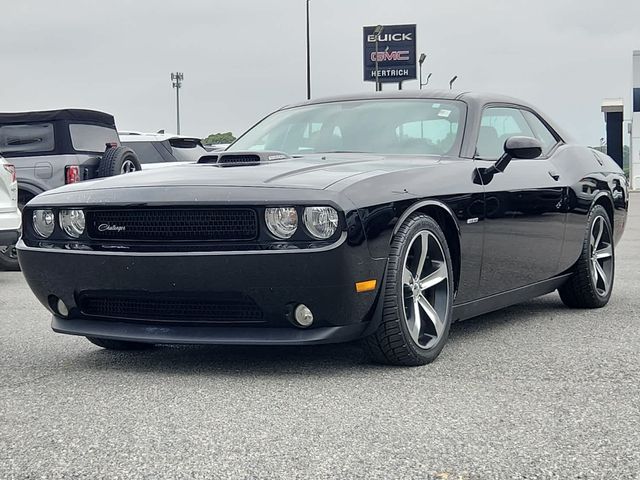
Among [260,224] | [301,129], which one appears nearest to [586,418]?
[260,224]

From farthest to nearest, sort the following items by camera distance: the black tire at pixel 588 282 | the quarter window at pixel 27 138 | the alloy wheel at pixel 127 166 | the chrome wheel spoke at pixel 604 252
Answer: the alloy wheel at pixel 127 166 → the quarter window at pixel 27 138 → the chrome wheel spoke at pixel 604 252 → the black tire at pixel 588 282

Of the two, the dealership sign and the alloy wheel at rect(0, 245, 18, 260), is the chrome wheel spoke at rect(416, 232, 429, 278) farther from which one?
the dealership sign

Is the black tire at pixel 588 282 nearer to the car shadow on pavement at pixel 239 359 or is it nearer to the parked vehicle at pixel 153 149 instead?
the car shadow on pavement at pixel 239 359

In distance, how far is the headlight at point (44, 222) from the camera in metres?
4.78

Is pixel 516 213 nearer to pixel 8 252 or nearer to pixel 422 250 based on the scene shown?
pixel 422 250

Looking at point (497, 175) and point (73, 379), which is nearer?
point (73, 379)

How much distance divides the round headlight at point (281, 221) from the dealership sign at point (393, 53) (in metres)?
71.6

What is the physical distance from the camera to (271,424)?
363 cm

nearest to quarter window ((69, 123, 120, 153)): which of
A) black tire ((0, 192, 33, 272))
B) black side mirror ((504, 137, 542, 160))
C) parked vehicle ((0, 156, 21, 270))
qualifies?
black tire ((0, 192, 33, 272))

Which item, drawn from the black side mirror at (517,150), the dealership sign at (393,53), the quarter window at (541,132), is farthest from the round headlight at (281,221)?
the dealership sign at (393,53)

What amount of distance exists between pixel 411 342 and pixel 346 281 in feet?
1.61

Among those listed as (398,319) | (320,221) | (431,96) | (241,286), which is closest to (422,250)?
(398,319)

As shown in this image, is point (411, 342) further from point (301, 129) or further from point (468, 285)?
point (301, 129)

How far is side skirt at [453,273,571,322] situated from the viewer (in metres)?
5.22
